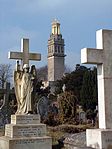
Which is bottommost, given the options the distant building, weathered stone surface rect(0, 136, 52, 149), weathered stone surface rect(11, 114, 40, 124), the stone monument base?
weathered stone surface rect(0, 136, 52, 149)

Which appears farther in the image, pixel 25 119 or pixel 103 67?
pixel 25 119

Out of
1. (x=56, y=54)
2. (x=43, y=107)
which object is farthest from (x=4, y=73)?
(x=56, y=54)

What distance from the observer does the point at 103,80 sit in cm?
823

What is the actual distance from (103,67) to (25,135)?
3496mm

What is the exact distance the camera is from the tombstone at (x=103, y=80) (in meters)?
7.94

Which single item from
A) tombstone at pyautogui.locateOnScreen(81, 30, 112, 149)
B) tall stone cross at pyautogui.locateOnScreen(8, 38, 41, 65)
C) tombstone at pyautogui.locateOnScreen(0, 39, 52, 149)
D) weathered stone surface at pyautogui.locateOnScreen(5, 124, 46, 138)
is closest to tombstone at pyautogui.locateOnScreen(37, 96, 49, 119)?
tall stone cross at pyautogui.locateOnScreen(8, 38, 41, 65)

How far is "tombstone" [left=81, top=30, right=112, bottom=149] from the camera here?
794cm

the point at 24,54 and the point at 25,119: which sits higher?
the point at 24,54

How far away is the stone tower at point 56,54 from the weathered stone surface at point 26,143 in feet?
292

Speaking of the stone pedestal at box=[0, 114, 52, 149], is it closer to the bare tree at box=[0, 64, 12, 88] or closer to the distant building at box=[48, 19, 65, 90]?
the bare tree at box=[0, 64, 12, 88]

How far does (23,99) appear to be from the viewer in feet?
36.6

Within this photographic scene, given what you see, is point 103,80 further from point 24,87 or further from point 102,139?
point 24,87

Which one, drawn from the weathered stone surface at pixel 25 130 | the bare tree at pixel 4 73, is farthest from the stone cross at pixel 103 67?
the bare tree at pixel 4 73

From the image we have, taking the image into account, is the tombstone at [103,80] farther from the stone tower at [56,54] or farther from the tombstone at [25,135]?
the stone tower at [56,54]
